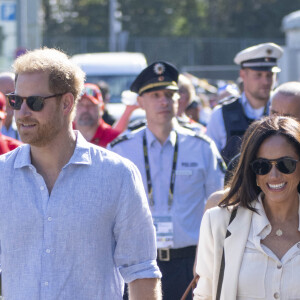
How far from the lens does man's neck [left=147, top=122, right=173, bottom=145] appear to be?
684 cm

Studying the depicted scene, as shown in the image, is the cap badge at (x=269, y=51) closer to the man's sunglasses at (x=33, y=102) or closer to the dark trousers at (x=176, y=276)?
the dark trousers at (x=176, y=276)

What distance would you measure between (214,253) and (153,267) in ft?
1.06

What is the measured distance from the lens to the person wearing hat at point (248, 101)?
7.54 meters

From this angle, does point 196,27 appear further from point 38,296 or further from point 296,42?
point 38,296

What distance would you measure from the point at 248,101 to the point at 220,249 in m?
3.78

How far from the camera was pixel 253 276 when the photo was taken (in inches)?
160

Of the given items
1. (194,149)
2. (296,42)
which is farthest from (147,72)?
(296,42)

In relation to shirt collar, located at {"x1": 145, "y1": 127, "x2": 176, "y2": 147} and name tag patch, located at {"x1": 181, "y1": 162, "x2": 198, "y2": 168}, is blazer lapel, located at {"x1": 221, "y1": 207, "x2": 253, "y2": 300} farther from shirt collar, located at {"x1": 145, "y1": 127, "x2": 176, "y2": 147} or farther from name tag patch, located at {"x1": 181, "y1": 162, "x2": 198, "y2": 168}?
shirt collar, located at {"x1": 145, "y1": 127, "x2": 176, "y2": 147}

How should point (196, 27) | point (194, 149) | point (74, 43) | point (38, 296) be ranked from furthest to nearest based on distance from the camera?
point (196, 27) < point (74, 43) < point (194, 149) < point (38, 296)

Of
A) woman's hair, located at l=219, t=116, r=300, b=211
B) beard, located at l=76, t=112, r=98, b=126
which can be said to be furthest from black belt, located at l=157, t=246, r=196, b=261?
beard, located at l=76, t=112, r=98, b=126

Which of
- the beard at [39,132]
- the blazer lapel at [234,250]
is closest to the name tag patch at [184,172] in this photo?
the blazer lapel at [234,250]

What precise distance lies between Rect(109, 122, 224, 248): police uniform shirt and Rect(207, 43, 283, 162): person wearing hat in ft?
1.55

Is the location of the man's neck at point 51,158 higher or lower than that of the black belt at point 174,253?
higher

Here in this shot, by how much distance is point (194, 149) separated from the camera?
6734 mm
